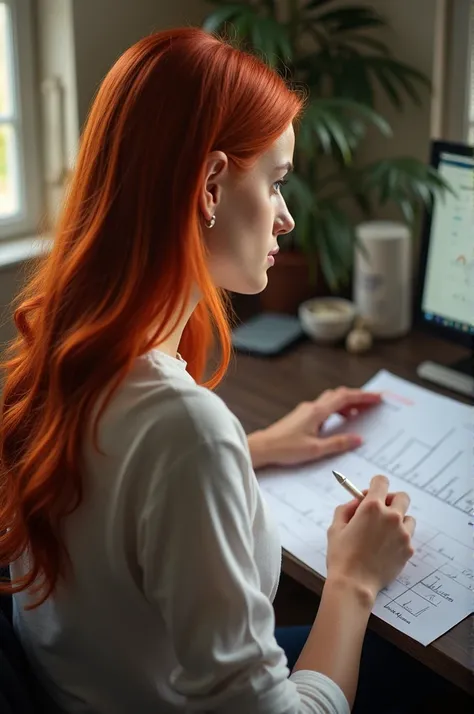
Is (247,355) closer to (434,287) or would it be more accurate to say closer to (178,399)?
(434,287)

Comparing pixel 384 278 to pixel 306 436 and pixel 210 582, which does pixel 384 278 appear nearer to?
pixel 306 436

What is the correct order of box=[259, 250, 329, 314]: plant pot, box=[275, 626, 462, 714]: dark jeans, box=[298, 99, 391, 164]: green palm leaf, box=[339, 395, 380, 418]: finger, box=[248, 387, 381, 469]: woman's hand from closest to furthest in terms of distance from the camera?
box=[275, 626, 462, 714]: dark jeans, box=[248, 387, 381, 469]: woman's hand, box=[339, 395, 380, 418]: finger, box=[298, 99, 391, 164]: green palm leaf, box=[259, 250, 329, 314]: plant pot

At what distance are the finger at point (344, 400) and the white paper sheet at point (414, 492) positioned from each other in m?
0.02

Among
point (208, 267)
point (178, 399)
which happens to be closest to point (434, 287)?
point (208, 267)

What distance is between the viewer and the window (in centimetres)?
188

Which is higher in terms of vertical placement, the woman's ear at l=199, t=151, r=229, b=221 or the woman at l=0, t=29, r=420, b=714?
the woman's ear at l=199, t=151, r=229, b=221

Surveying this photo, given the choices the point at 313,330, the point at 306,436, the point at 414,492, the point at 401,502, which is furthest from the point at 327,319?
the point at 401,502

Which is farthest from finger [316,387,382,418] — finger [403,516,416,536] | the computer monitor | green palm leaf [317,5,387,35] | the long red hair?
green palm leaf [317,5,387,35]

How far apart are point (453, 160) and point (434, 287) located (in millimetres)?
217

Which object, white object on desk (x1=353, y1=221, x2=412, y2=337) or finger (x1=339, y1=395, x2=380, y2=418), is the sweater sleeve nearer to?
finger (x1=339, y1=395, x2=380, y2=418)

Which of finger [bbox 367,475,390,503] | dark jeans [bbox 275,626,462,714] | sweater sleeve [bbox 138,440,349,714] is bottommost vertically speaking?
dark jeans [bbox 275,626,462,714]

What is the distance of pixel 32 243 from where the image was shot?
1.96m

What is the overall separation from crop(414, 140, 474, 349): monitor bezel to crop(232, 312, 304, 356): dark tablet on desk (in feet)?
0.79

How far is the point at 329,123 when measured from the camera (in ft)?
5.36
